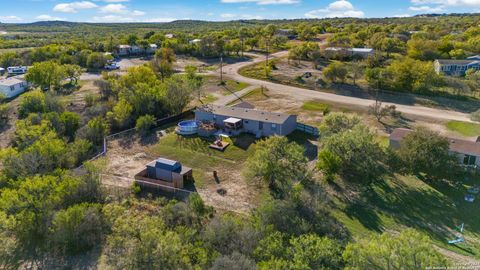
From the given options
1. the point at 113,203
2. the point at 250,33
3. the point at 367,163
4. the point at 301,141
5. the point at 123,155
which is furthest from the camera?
the point at 250,33

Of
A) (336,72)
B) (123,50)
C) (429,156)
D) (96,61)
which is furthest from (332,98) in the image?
(123,50)

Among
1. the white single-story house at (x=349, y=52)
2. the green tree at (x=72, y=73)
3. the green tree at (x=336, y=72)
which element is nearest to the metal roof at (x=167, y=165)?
the green tree at (x=336, y=72)

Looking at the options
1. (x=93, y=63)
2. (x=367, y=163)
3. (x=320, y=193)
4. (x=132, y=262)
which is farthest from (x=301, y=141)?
(x=93, y=63)

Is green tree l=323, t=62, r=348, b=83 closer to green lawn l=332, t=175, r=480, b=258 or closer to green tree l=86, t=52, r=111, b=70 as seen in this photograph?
green lawn l=332, t=175, r=480, b=258

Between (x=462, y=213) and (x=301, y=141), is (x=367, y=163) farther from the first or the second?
(x=301, y=141)

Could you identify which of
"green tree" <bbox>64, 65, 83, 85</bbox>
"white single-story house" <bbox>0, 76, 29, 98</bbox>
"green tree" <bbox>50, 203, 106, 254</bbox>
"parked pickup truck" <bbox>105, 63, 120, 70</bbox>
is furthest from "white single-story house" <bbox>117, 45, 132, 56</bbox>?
"green tree" <bbox>50, 203, 106, 254</bbox>
